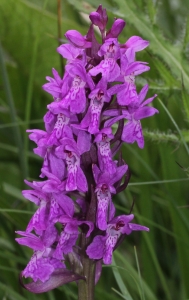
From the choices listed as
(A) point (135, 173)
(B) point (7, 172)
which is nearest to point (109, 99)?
(A) point (135, 173)

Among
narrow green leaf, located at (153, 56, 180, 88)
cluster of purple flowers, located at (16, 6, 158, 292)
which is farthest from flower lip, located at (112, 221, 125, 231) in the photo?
narrow green leaf, located at (153, 56, 180, 88)

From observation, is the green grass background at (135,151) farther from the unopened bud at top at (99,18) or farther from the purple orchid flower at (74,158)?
the unopened bud at top at (99,18)

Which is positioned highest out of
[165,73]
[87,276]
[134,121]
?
[165,73]

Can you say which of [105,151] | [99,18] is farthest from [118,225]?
[99,18]

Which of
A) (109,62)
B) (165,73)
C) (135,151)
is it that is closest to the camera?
(109,62)

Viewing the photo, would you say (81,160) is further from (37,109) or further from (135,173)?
(37,109)

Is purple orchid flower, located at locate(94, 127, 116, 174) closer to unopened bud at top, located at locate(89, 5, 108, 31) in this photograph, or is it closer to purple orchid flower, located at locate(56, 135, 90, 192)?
purple orchid flower, located at locate(56, 135, 90, 192)

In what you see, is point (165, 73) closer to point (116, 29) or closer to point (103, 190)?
point (116, 29)
